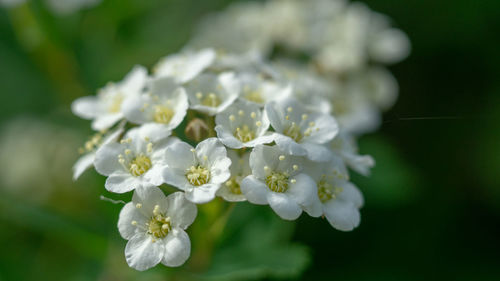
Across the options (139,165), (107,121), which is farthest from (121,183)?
(107,121)

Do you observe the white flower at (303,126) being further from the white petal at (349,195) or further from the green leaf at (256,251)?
the green leaf at (256,251)

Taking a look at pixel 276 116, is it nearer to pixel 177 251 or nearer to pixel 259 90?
pixel 259 90

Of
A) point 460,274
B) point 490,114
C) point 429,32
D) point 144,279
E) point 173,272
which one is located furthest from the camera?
point 429,32

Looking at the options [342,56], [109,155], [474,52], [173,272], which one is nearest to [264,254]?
[173,272]

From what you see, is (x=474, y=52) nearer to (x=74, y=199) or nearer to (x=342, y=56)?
(x=342, y=56)

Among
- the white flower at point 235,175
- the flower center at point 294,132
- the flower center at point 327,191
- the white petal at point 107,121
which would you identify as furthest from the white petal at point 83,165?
the flower center at point 327,191

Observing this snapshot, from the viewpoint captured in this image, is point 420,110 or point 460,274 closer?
point 460,274
